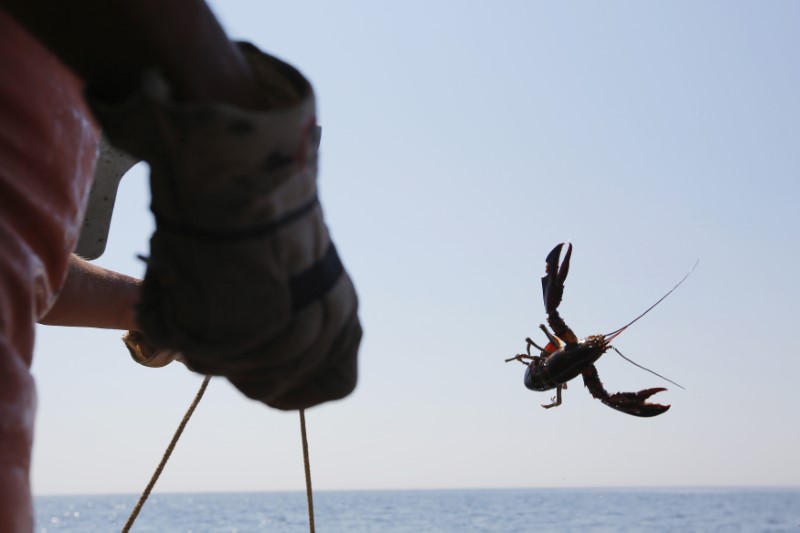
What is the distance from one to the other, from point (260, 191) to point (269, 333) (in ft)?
0.58

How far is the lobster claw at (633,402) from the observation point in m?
8.94

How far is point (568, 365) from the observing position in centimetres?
978

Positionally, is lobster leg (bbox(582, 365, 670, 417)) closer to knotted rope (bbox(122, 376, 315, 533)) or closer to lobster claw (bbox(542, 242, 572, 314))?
lobster claw (bbox(542, 242, 572, 314))

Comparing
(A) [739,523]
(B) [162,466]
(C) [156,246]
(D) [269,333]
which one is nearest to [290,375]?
(D) [269,333]

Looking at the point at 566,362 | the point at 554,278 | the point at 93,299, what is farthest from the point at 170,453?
the point at 566,362

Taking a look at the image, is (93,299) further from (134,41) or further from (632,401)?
(632,401)

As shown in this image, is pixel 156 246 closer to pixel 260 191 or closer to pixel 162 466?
pixel 260 191

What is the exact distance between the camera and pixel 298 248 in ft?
3.62

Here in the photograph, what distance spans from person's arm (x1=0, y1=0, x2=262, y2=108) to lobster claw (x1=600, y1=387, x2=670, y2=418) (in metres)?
8.43

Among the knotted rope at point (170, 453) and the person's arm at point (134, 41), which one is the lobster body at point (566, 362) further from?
the person's arm at point (134, 41)

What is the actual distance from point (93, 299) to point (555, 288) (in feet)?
21.7

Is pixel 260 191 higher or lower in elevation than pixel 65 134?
lower

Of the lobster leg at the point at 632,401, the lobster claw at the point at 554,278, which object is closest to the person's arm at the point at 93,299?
the lobster claw at the point at 554,278

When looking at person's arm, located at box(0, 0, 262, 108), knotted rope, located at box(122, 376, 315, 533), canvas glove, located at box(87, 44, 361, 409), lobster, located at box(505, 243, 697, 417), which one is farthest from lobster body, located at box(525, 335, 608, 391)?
Answer: person's arm, located at box(0, 0, 262, 108)
